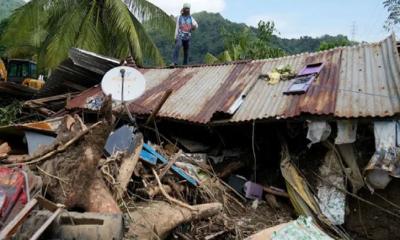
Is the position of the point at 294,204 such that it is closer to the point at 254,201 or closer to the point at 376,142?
the point at 254,201

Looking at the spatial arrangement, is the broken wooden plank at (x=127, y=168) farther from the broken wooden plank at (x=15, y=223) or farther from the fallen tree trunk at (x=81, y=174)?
the broken wooden plank at (x=15, y=223)

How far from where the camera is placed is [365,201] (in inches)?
235

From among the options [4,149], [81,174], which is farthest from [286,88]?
[4,149]

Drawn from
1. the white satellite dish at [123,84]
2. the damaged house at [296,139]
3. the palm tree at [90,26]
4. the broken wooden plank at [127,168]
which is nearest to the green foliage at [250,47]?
the palm tree at [90,26]

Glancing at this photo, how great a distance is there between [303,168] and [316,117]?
3.18 feet

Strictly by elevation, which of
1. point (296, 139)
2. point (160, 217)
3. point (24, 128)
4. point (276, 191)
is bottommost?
point (276, 191)

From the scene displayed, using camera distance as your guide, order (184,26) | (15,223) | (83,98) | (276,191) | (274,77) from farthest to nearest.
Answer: (184,26) < (83,98) < (274,77) < (276,191) < (15,223)

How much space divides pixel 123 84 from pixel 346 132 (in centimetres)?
350

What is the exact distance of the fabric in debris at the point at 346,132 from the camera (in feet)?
19.4

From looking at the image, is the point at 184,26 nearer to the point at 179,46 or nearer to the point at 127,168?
the point at 179,46

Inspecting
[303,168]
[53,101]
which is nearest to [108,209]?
[303,168]

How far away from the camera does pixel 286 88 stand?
7.21 m

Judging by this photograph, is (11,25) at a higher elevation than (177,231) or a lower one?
higher

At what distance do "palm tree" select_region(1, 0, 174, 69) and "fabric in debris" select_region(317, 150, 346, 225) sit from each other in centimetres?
865
